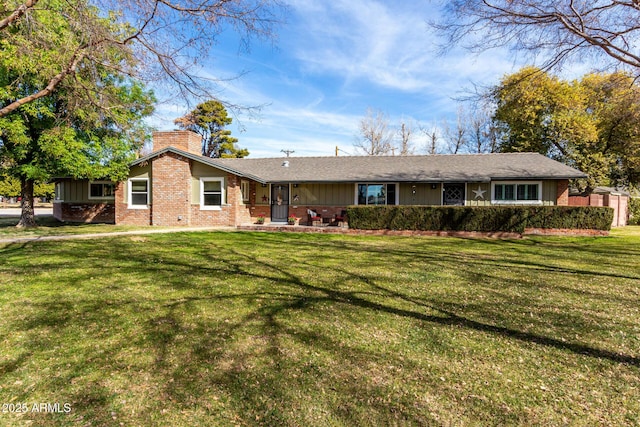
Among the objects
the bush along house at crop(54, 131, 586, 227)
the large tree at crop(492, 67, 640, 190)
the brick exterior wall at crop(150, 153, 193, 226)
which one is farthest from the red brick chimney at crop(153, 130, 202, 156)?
the large tree at crop(492, 67, 640, 190)

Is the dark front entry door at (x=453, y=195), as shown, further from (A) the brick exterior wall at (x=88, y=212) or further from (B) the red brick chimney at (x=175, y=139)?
(A) the brick exterior wall at (x=88, y=212)

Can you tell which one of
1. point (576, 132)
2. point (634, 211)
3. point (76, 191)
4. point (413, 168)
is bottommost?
point (634, 211)

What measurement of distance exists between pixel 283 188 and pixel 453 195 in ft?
31.0

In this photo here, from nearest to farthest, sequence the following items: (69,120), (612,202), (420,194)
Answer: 1. (69,120)
2. (420,194)
3. (612,202)

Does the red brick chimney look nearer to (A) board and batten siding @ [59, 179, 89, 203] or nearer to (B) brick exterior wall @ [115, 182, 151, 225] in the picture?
(B) brick exterior wall @ [115, 182, 151, 225]

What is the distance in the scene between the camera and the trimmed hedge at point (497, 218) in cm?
1438

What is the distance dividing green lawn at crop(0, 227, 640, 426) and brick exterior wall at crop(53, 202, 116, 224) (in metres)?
13.2

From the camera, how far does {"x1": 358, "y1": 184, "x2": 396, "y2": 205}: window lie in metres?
19.0

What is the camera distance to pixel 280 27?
6.39 m

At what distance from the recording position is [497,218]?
47.6 feet

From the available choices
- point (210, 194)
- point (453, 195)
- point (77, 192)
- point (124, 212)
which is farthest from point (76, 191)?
point (453, 195)

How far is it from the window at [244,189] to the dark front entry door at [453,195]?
35.7ft

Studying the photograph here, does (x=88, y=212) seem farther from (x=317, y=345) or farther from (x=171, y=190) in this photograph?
(x=317, y=345)

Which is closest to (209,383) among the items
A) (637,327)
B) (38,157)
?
(637,327)
